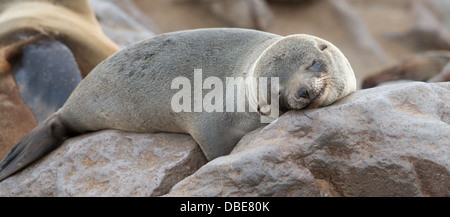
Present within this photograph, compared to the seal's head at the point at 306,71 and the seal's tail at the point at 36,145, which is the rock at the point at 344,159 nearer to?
the seal's head at the point at 306,71

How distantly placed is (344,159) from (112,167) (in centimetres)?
165

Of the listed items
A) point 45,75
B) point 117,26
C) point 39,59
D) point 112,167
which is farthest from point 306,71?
point 117,26

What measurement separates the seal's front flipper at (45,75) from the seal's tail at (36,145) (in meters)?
0.72

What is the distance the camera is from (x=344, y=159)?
3.18 metres

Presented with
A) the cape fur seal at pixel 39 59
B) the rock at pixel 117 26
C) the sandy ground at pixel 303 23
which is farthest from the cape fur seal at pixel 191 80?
the sandy ground at pixel 303 23

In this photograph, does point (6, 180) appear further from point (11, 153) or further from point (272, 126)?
point (272, 126)

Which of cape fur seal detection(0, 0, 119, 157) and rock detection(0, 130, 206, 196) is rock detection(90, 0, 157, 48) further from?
rock detection(0, 130, 206, 196)

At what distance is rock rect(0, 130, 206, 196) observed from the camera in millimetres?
3821

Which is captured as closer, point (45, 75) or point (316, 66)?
point (316, 66)

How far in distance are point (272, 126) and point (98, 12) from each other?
599 centimetres

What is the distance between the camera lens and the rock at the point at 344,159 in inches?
121

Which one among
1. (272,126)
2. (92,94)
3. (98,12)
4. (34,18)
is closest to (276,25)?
(98,12)

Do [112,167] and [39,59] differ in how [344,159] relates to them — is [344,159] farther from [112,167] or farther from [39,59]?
[39,59]

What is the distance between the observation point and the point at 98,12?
8.86m
